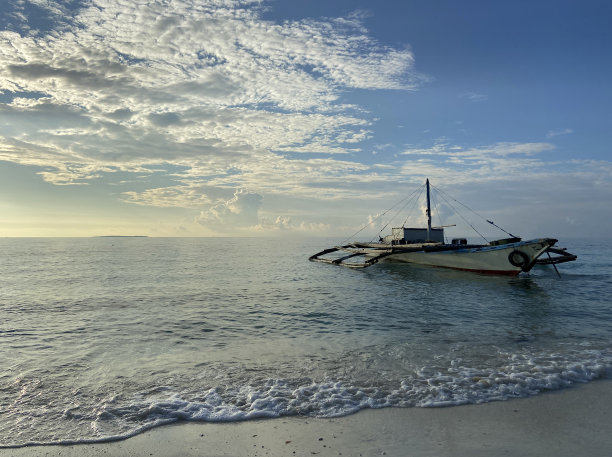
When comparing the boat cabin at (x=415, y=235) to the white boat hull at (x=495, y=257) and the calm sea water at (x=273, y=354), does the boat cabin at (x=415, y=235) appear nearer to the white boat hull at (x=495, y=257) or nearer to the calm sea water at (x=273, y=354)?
the white boat hull at (x=495, y=257)

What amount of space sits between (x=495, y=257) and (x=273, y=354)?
27.2 metres

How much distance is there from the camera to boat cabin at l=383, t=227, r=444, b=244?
45.3 metres

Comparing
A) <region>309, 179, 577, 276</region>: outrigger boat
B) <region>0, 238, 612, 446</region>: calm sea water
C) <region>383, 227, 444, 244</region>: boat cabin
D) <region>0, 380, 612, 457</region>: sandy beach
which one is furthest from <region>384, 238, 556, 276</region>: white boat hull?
<region>0, 380, 612, 457</region>: sandy beach

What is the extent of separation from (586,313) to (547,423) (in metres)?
14.3

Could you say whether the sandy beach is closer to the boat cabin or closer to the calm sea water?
the calm sea water

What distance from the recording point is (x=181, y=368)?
10.1 m

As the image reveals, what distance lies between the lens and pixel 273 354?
11.5 m

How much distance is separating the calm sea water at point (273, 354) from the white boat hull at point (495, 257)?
6.54 metres

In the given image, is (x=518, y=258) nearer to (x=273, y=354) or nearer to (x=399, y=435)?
(x=273, y=354)

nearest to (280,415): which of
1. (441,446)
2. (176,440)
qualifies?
(176,440)

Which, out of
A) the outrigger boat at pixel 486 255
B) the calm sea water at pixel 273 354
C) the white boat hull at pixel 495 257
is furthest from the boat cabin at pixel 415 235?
the calm sea water at pixel 273 354

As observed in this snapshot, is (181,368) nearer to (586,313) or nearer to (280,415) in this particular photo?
(280,415)

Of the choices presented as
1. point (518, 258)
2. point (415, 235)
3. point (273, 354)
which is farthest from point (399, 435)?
point (415, 235)

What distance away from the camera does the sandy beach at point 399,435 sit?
5.74 meters
